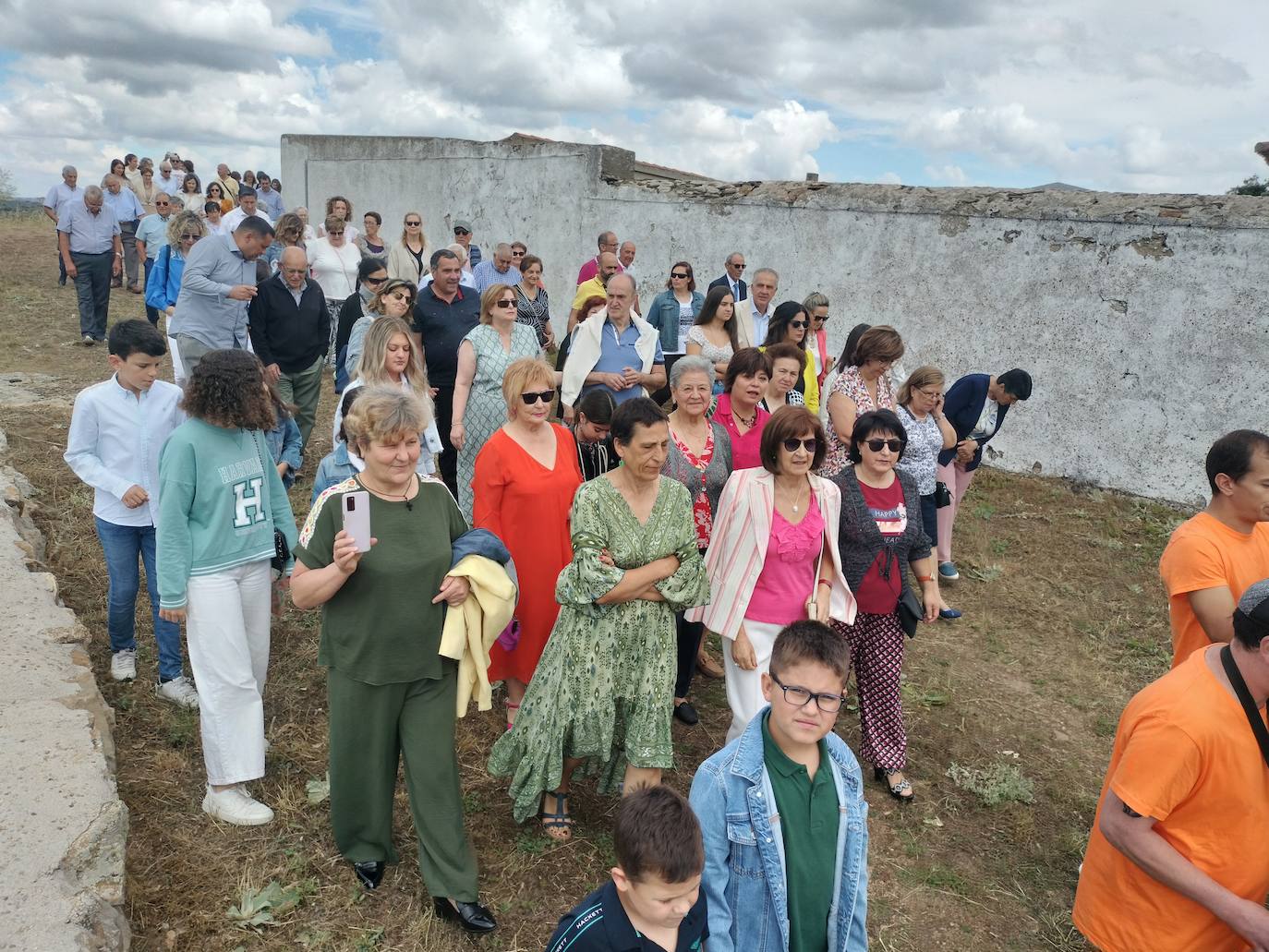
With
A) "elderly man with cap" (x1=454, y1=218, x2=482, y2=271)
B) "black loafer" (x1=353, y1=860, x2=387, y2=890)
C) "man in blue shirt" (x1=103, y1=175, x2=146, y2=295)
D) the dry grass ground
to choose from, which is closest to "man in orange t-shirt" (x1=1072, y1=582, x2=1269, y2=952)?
the dry grass ground

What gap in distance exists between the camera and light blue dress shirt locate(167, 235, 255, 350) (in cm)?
663

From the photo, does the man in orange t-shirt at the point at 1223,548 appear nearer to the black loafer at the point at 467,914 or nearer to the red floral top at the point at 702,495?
the red floral top at the point at 702,495

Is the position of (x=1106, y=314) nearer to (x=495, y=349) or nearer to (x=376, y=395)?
(x=495, y=349)

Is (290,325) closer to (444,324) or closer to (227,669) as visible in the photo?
(444,324)

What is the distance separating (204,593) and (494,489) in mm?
1290

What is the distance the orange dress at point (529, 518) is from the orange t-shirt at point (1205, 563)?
248cm

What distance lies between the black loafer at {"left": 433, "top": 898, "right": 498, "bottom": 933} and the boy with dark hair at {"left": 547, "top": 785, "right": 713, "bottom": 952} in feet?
4.37

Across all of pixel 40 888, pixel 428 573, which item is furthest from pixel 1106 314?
pixel 40 888

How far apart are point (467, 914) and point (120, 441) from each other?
2.86 metres

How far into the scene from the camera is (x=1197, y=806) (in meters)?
2.57

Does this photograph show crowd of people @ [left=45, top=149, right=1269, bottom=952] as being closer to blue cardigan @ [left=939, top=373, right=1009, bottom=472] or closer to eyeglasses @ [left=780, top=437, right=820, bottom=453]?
eyeglasses @ [left=780, top=437, right=820, bottom=453]

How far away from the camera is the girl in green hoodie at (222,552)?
3723mm

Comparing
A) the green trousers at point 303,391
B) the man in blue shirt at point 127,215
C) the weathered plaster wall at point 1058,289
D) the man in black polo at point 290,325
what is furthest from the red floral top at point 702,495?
the man in blue shirt at point 127,215

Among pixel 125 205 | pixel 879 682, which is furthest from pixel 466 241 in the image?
pixel 879 682
